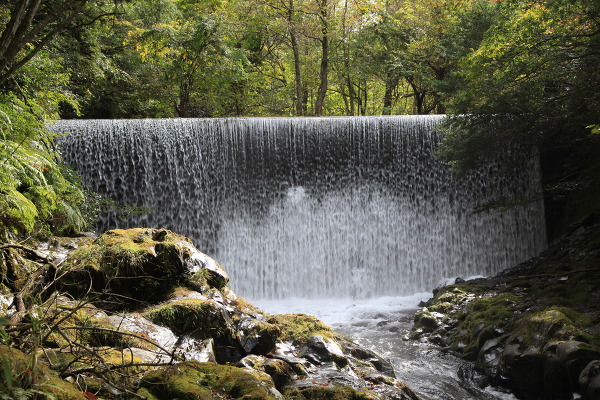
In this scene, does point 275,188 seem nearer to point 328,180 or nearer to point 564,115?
point 328,180

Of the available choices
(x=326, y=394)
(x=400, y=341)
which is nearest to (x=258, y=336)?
(x=326, y=394)

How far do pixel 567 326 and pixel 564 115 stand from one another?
335 centimetres

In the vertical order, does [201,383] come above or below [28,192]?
below

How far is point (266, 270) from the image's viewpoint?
38.2ft

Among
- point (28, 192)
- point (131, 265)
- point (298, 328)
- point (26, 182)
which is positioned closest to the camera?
point (26, 182)

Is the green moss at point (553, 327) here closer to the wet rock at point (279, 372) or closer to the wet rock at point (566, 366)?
the wet rock at point (566, 366)

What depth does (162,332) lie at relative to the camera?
468 centimetres

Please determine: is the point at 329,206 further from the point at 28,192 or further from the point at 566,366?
the point at 28,192

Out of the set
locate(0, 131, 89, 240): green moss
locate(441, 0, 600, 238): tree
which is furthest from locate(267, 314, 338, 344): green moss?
locate(441, 0, 600, 238): tree

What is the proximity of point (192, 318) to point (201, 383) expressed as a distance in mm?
1881

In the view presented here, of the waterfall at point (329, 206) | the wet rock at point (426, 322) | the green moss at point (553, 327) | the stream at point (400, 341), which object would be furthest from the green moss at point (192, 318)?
the waterfall at point (329, 206)

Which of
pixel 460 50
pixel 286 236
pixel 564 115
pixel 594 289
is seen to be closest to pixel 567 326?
pixel 594 289

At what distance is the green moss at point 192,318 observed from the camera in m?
4.96

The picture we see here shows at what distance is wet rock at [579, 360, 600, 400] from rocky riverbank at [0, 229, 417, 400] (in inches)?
70.4
